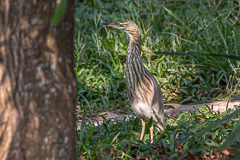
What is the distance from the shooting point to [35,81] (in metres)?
2.53

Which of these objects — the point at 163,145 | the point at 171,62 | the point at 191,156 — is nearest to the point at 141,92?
the point at 163,145

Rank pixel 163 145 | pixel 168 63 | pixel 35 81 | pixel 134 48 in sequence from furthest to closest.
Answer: pixel 168 63 < pixel 134 48 < pixel 163 145 < pixel 35 81

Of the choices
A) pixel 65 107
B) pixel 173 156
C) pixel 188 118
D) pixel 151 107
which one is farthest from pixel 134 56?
pixel 65 107

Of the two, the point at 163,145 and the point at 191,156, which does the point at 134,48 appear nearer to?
the point at 163,145

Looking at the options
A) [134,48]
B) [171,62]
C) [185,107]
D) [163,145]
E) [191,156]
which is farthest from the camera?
[171,62]

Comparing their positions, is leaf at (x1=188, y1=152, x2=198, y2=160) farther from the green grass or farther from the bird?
the green grass

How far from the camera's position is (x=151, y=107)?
456cm

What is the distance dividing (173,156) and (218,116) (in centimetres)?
166

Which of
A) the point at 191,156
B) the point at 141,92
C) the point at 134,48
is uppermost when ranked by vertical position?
the point at 134,48

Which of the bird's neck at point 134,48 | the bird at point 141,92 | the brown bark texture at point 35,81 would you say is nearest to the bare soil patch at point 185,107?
the bird at point 141,92

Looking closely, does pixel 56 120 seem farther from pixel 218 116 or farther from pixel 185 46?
pixel 185 46

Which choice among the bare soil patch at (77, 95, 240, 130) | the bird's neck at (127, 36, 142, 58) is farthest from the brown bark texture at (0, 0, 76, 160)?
the bare soil patch at (77, 95, 240, 130)

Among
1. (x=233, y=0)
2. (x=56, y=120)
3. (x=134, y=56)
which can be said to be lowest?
(x=56, y=120)

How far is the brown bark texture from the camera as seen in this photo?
2.43 m
